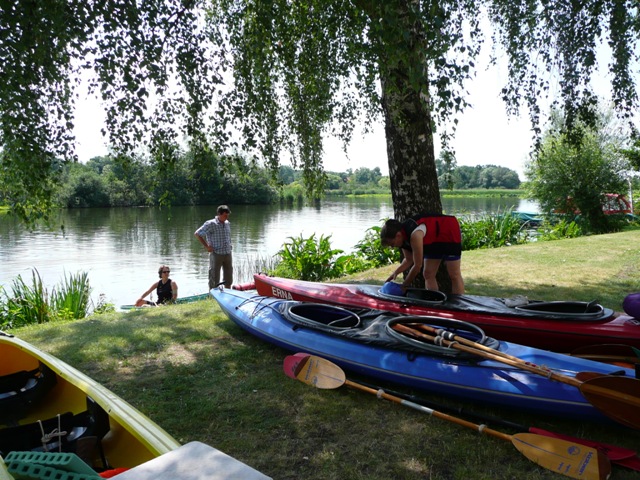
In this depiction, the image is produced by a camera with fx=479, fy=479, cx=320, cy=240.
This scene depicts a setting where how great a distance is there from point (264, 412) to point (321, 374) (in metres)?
0.57

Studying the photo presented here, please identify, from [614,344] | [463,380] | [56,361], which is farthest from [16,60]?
[614,344]

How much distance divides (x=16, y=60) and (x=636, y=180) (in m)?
21.3

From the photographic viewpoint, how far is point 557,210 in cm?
1798

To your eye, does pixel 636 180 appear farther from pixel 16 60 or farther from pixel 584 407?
pixel 16 60

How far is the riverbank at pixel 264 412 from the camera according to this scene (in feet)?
8.88

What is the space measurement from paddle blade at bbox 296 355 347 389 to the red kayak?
4.26ft

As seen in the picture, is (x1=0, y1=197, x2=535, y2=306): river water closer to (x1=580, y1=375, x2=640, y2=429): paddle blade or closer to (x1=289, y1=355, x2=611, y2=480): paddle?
(x1=289, y1=355, x2=611, y2=480): paddle

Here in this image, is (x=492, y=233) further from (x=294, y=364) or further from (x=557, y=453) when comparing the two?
(x=557, y=453)

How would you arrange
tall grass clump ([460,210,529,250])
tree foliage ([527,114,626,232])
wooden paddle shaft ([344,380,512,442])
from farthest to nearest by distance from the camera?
tree foliage ([527,114,626,232]), tall grass clump ([460,210,529,250]), wooden paddle shaft ([344,380,512,442])

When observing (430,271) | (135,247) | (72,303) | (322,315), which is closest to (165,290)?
(72,303)

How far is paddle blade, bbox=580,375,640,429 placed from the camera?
272cm

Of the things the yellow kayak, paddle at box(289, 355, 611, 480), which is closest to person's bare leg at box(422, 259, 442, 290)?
paddle at box(289, 355, 611, 480)

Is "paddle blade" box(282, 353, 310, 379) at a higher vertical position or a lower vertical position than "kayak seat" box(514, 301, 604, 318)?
lower

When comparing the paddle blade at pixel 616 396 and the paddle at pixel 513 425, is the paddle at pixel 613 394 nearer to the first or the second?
the paddle blade at pixel 616 396
